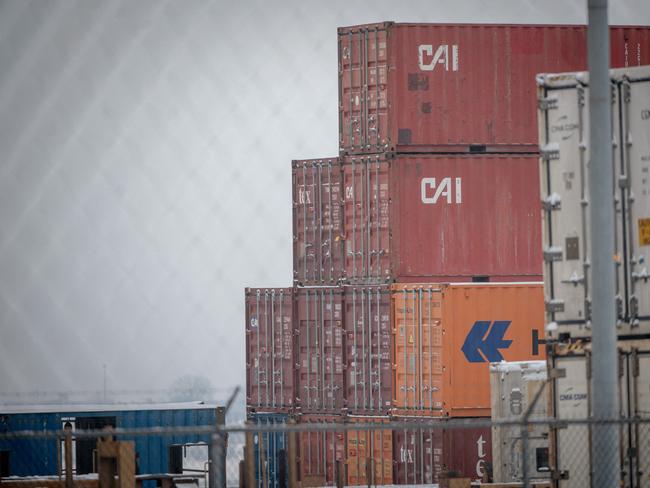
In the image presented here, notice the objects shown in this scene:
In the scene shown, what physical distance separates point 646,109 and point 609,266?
303 cm

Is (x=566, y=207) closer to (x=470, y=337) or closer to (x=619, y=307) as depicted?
(x=619, y=307)

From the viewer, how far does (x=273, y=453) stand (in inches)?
930

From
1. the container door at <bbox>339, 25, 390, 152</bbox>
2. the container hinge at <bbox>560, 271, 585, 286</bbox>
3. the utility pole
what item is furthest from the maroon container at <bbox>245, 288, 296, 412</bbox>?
the utility pole

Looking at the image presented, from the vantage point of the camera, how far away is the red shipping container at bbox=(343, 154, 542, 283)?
2227 centimetres

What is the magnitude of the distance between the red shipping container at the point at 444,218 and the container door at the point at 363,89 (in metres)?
0.38

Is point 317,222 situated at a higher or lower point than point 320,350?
higher

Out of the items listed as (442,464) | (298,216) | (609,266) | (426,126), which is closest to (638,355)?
(609,266)

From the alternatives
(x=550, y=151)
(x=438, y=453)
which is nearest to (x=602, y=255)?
(x=550, y=151)

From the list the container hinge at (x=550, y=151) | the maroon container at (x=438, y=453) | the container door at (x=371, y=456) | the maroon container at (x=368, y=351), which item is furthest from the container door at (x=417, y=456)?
the container hinge at (x=550, y=151)

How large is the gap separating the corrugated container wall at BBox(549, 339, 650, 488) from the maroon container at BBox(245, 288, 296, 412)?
37.2 ft

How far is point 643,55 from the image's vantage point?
76.7 feet

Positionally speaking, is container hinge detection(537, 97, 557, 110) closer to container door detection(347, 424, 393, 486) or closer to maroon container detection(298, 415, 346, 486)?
container door detection(347, 424, 393, 486)

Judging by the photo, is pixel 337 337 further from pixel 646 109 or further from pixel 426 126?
pixel 646 109

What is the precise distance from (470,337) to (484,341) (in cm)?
26
